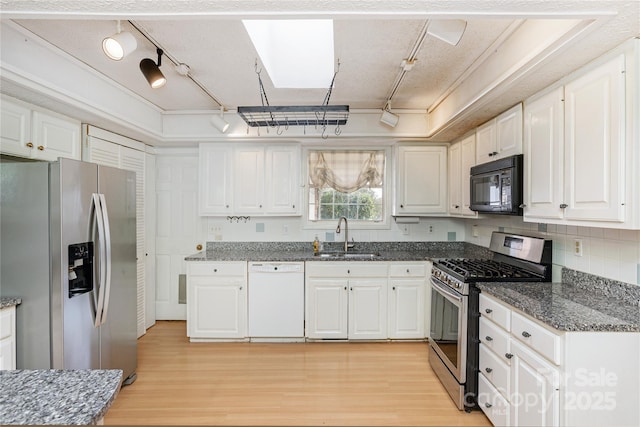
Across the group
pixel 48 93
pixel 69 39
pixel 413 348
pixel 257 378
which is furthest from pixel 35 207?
pixel 413 348

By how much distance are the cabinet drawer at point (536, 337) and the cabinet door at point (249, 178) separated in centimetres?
268

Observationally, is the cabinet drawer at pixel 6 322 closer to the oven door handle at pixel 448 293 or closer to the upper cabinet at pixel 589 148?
the oven door handle at pixel 448 293

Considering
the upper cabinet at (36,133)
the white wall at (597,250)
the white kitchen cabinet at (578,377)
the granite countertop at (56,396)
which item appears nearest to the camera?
the granite countertop at (56,396)

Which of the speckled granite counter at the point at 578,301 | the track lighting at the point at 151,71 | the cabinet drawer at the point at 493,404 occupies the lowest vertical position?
the cabinet drawer at the point at 493,404

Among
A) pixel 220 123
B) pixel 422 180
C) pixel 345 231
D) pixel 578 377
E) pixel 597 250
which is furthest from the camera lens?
pixel 345 231

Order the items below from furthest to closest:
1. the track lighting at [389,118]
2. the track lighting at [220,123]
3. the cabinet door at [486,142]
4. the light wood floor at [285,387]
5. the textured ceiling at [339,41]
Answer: the track lighting at [220,123] → the track lighting at [389,118] → the cabinet door at [486,142] → the light wood floor at [285,387] → the textured ceiling at [339,41]

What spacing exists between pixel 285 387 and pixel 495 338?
160 centimetres

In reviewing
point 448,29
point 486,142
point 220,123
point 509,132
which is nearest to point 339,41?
point 448,29

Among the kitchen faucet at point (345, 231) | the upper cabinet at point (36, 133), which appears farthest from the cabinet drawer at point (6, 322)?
the kitchen faucet at point (345, 231)

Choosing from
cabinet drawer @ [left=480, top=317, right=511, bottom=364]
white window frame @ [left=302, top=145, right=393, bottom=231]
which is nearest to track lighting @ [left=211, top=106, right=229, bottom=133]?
white window frame @ [left=302, top=145, right=393, bottom=231]

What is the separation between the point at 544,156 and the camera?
1.99m

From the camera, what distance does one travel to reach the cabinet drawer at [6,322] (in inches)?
70.0

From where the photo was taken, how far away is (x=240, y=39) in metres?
2.08

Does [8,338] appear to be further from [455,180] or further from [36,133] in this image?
[455,180]
